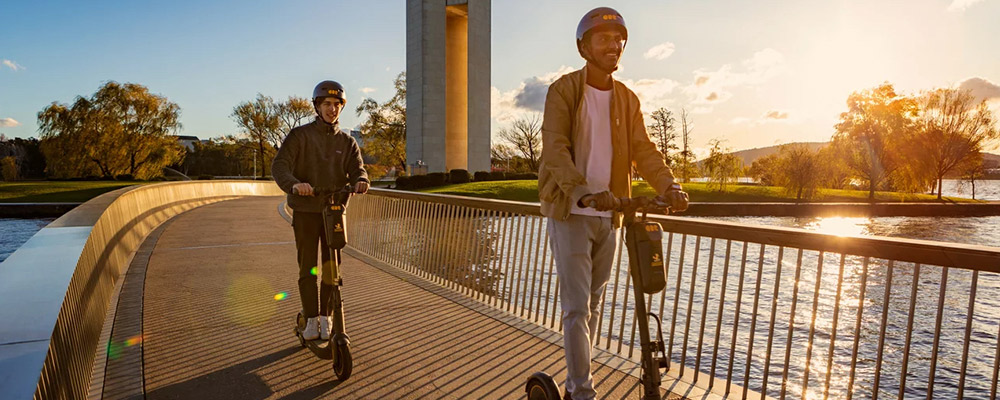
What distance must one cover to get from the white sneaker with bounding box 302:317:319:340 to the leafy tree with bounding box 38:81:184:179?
60.0 metres

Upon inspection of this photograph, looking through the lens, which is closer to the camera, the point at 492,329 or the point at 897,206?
the point at 492,329

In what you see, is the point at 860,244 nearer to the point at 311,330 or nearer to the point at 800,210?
the point at 311,330

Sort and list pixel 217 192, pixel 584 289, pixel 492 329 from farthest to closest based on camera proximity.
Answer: pixel 217 192 → pixel 492 329 → pixel 584 289

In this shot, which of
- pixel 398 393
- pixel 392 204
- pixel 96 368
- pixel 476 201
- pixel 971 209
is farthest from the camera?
pixel 971 209

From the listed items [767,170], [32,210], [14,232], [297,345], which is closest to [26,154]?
[32,210]

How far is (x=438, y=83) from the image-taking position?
161 feet

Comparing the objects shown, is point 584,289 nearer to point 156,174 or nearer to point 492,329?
point 492,329

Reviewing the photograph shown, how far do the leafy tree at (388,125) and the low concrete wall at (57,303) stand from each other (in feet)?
180

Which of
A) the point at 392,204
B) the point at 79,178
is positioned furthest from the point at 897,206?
the point at 79,178

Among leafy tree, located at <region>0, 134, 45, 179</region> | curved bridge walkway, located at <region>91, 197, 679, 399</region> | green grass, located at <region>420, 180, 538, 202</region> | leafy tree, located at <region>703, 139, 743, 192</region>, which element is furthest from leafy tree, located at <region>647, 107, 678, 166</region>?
leafy tree, located at <region>0, 134, 45, 179</region>

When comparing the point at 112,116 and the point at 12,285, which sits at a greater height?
the point at 112,116

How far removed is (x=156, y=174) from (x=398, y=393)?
63.8 m

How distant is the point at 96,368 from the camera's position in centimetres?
429

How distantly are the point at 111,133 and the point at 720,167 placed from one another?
52615mm
